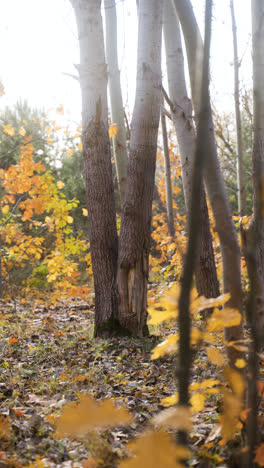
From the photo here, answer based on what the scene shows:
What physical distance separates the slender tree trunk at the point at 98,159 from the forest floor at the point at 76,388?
478 mm

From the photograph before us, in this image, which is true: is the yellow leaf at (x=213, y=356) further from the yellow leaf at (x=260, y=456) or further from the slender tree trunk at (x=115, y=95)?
the slender tree trunk at (x=115, y=95)

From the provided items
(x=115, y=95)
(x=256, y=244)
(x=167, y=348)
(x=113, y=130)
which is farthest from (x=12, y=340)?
(x=256, y=244)

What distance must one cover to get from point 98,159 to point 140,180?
1.73ft

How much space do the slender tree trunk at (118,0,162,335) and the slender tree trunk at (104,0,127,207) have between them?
1.07 metres

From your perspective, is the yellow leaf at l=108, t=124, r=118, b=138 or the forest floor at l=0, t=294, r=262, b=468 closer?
the forest floor at l=0, t=294, r=262, b=468

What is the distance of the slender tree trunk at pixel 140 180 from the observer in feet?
12.0

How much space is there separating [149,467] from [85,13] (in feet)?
13.3

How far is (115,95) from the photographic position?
495 centimetres

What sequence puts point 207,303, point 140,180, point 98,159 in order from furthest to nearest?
point 98,159 → point 140,180 → point 207,303

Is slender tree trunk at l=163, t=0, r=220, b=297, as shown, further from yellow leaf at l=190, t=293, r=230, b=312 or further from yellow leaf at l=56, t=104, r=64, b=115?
yellow leaf at l=56, t=104, r=64, b=115

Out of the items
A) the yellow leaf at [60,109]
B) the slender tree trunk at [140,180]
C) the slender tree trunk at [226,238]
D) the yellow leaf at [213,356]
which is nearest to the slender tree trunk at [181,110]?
the slender tree trunk at [140,180]

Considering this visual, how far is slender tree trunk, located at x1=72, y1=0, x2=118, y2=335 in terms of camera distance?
380 centimetres

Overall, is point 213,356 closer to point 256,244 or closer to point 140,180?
point 256,244

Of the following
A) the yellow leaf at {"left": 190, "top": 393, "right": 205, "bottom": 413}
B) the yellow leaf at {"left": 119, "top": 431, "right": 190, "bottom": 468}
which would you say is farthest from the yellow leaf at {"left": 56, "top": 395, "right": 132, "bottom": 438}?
the yellow leaf at {"left": 190, "top": 393, "right": 205, "bottom": 413}
